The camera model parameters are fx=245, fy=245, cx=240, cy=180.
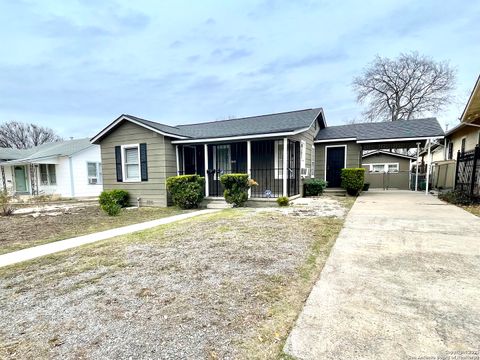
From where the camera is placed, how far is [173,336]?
5.95ft

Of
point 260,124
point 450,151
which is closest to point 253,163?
point 260,124

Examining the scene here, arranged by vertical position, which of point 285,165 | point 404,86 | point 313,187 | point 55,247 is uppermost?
point 404,86

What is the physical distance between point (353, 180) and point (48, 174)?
19875 mm

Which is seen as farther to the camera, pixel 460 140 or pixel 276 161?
pixel 460 140

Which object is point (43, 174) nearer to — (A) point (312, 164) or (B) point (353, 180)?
(A) point (312, 164)

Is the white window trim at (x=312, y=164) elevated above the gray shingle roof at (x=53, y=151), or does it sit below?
below

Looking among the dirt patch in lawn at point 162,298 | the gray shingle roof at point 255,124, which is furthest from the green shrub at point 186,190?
the dirt patch in lawn at point 162,298

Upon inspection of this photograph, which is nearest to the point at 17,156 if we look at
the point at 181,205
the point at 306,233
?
the point at 181,205

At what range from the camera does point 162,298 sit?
2393 mm

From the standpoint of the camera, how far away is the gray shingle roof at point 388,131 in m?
11.4

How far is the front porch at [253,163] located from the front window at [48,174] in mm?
12235

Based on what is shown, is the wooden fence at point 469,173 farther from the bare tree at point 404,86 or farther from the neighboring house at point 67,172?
the neighboring house at point 67,172

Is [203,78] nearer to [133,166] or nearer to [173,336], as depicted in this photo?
[133,166]

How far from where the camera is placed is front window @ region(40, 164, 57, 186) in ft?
56.3
